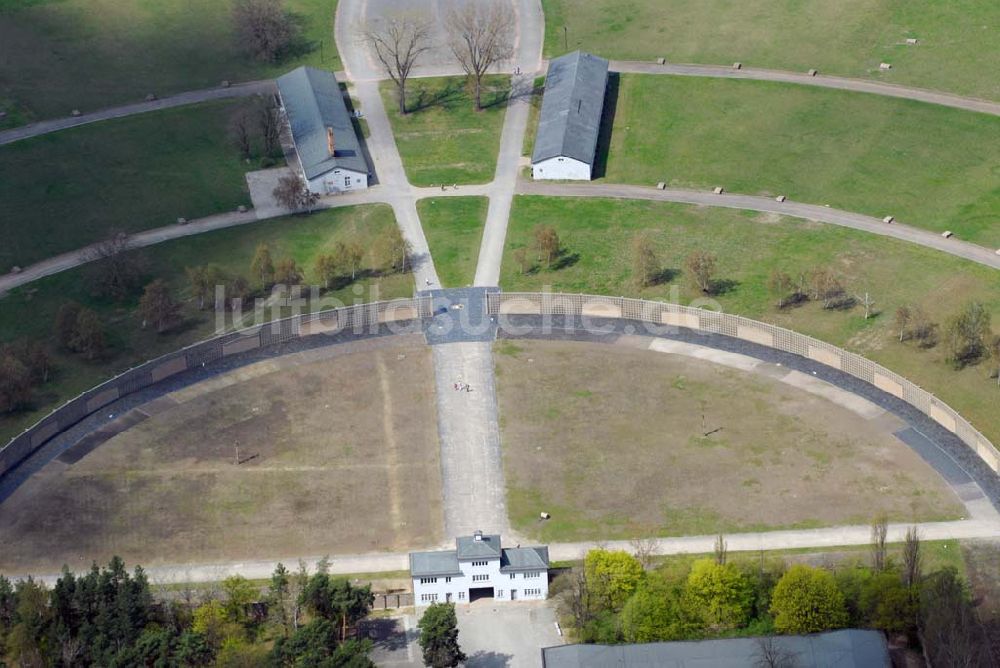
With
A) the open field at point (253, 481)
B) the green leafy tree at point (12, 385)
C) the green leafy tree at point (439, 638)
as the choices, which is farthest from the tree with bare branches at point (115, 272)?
the green leafy tree at point (439, 638)

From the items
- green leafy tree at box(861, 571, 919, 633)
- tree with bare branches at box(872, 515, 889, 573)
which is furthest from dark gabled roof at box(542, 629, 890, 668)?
tree with bare branches at box(872, 515, 889, 573)

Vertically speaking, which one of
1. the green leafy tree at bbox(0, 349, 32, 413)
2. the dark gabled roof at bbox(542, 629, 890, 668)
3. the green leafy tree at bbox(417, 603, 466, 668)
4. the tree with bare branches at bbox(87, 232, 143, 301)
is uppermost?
the tree with bare branches at bbox(87, 232, 143, 301)

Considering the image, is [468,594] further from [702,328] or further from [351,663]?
[702,328]

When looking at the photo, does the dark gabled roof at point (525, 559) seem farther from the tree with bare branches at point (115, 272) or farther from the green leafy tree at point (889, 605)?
the tree with bare branches at point (115, 272)

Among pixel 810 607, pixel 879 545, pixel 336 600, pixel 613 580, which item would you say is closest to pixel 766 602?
pixel 810 607

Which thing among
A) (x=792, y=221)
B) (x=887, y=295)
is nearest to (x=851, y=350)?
(x=887, y=295)

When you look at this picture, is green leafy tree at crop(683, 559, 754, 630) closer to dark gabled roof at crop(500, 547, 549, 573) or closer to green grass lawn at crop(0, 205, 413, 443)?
dark gabled roof at crop(500, 547, 549, 573)
